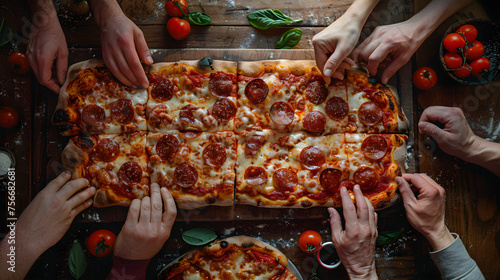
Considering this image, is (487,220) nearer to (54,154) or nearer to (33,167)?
(54,154)

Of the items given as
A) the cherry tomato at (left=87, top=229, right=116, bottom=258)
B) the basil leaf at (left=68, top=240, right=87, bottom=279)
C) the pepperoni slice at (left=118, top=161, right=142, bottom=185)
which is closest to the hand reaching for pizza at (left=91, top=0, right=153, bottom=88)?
the pepperoni slice at (left=118, top=161, right=142, bottom=185)

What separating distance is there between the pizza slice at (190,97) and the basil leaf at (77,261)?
1.46 metres

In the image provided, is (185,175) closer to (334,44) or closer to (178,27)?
(178,27)

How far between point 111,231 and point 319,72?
275 centimetres

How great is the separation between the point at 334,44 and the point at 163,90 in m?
1.76

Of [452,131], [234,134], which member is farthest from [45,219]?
[452,131]

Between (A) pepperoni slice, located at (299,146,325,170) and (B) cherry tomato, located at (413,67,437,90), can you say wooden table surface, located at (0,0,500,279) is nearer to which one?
(B) cherry tomato, located at (413,67,437,90)

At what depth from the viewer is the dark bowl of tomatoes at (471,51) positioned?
132 inches

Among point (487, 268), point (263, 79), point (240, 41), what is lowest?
point (487, 268)

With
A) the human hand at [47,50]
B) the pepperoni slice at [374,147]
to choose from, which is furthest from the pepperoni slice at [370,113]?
the human hand at [47,50]

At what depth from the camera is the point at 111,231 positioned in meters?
3.33

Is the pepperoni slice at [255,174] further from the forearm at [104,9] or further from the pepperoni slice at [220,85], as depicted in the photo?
the forearm at [104,9]

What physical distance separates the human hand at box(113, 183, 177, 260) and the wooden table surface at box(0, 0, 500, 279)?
9.4 inches

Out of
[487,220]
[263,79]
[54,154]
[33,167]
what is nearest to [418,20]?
[263,79]
